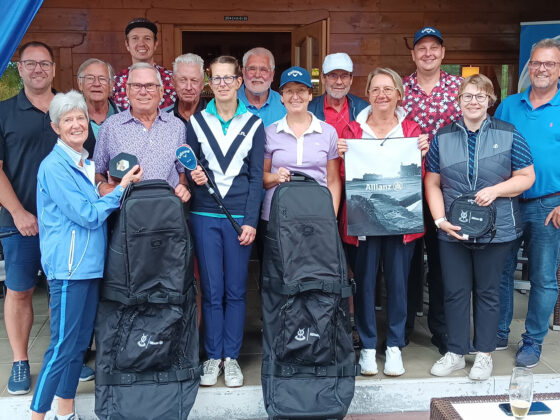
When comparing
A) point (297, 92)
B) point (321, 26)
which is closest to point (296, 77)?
point (297, 92)

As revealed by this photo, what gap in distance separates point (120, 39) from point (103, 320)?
A: 3.73 m

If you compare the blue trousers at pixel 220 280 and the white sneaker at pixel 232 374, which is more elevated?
the blue trousers at pixel 220 280

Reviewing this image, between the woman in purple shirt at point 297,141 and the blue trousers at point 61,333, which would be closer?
the blue trousers at point 61,333

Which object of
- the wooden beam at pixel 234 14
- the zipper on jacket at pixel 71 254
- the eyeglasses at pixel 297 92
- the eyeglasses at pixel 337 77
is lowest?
the zipper on jacket at pixel 71 254

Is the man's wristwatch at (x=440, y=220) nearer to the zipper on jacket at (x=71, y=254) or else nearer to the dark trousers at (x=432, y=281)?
the dark trousers at (x=432, y=281)

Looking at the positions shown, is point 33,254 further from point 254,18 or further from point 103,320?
point 254,18

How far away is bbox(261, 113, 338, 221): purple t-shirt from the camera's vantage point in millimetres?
2953

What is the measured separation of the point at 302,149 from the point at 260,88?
71 cm

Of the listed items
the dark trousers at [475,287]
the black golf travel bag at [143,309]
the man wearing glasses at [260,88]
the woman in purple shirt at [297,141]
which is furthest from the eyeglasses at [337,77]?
the black golf travel bag at [143,309]

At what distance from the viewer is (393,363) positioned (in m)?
3.06

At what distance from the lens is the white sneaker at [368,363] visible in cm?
305

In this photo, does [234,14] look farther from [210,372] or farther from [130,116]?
[210,372]

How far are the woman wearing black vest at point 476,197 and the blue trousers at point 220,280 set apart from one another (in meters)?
0.99

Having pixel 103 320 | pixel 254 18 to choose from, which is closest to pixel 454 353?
pixel 103 320
